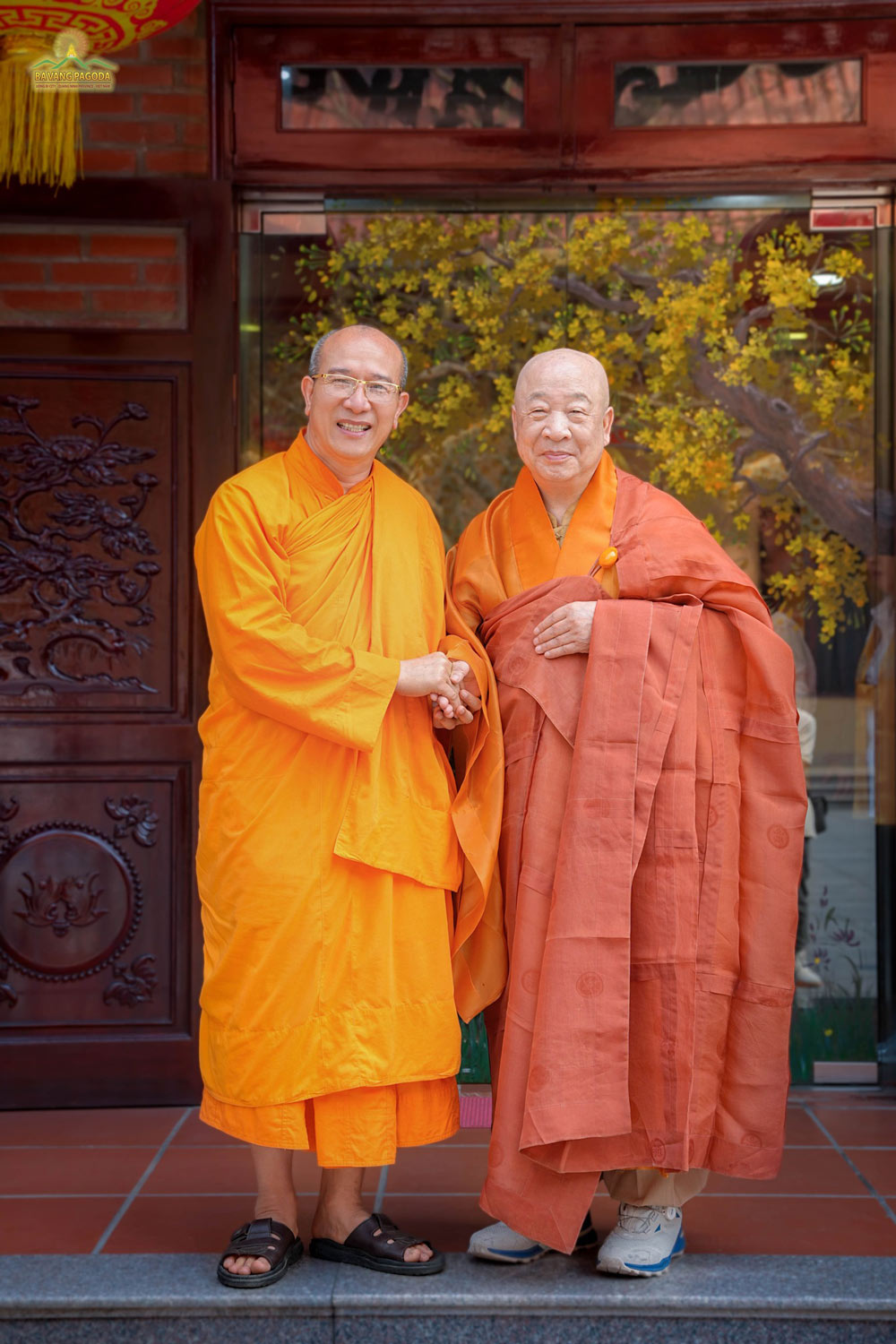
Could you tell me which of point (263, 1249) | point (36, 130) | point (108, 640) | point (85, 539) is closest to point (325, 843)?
point (263, 1249)

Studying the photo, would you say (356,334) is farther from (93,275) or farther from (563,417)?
(93,275)

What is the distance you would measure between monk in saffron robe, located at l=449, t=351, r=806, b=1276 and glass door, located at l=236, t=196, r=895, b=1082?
1.33m

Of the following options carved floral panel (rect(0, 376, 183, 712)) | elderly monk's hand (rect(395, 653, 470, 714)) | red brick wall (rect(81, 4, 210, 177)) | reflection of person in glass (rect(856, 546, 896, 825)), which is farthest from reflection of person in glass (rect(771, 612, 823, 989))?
red brick wall (rect(81, 4, 210, 177))

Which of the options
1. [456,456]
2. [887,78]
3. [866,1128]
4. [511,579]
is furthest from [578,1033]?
[887,78]

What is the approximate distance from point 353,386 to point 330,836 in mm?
880

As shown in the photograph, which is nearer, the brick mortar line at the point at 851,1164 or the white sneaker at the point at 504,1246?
the white sneaker at the point at 504,1246

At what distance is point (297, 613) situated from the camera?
2607 millimetres

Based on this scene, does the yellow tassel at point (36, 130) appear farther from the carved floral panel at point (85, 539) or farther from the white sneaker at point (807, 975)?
the white sneaker at point (807, 975)

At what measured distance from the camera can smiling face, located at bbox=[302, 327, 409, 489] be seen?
105 inches

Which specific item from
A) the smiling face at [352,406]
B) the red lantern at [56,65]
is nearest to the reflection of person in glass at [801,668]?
the smiling face at [352,406]

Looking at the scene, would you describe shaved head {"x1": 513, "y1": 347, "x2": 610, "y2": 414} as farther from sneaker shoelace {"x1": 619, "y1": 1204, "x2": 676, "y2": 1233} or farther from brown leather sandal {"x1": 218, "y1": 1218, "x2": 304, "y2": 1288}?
brown leather sandal {"x1": 218, "y1": 1218, "x2": 304, "y2": 1288}

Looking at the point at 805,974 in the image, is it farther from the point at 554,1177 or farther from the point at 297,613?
the point at 297,613

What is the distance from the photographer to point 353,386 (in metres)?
2.66

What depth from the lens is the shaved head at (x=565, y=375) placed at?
2.65 m
